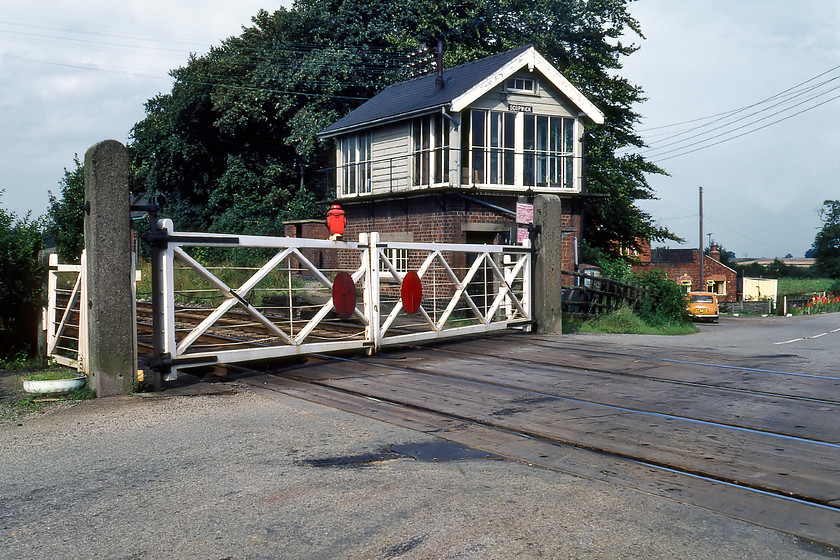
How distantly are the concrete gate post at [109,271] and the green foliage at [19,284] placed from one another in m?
2.97

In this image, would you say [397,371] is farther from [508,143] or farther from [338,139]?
[338,139]

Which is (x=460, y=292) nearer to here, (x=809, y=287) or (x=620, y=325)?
(x=620, y=325)

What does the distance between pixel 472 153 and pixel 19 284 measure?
1491cm

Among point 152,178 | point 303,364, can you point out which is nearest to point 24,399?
point 303,364

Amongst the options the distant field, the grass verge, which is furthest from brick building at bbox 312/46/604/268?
the distant field

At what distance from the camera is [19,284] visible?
999cm

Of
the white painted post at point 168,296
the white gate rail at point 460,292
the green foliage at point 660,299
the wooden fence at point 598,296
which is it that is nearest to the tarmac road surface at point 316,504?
the white painted post at point 168,296

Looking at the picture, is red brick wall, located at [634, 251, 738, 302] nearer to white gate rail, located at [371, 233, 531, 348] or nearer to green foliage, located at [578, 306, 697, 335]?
green foliage, located at [578, 306, 697, 335]

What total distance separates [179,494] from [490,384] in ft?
14.0

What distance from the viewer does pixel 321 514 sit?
395cm

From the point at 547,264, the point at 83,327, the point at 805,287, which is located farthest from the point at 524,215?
the point at 805,287

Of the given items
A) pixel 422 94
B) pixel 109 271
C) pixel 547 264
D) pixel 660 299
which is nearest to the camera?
pixel 109 271

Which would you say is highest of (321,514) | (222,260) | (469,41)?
(469,41)

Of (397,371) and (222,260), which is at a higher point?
(222,260)
